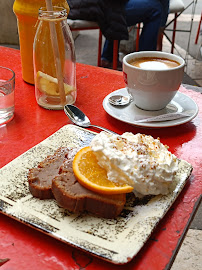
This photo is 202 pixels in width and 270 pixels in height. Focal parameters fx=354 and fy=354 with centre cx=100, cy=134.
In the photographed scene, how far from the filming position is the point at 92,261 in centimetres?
49

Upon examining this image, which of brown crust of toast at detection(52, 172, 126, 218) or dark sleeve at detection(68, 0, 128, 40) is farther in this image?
dark sleeve at detection(68, 0, 128, 40)

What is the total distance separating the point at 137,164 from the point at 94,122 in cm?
32

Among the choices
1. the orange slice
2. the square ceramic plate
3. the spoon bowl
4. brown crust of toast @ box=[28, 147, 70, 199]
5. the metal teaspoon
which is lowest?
the metal teaspoon

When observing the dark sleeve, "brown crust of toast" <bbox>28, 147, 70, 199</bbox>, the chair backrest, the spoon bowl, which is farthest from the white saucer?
the chair backrest

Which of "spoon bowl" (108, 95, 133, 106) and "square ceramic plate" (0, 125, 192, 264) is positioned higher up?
"spoon bowl" (108, 95, 133, 106)

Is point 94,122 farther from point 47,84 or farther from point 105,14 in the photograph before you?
point 105,14

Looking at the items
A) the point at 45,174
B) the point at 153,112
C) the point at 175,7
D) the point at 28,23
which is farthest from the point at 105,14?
the point at 45,174

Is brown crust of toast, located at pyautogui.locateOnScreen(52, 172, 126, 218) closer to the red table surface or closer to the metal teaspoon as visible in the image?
the red table surface

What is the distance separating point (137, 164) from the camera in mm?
566

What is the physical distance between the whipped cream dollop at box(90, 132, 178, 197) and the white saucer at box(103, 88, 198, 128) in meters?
0.20

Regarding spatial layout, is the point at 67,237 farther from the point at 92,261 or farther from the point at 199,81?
the point at 199,81

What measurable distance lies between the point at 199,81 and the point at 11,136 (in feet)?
7.01

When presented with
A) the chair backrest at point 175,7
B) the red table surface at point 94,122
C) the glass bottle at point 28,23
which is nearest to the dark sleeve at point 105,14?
the chair backrest at point 175,7

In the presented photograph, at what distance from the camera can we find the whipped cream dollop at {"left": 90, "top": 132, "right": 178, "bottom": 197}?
559 mm
